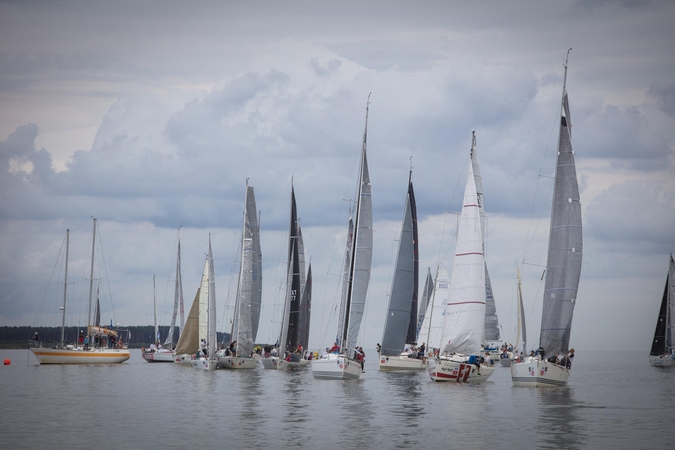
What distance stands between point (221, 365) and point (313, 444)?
146ft

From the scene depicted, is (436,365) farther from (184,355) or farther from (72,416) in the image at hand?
(184,355)

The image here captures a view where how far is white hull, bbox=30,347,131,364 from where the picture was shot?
3120 inches

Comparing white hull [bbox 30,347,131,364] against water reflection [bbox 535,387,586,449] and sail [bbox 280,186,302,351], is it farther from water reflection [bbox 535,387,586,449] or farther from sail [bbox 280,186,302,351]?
water reflection [bbox 535,387,586,449]

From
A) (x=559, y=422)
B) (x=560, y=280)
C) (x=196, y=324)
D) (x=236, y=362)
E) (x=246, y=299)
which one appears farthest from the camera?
(x=196, y=324)

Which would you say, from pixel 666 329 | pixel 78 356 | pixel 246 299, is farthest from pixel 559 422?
pixel 666 329

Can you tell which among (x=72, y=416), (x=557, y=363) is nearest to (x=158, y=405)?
(x=72, y=416)

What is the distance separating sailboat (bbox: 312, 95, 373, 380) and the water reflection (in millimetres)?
12428

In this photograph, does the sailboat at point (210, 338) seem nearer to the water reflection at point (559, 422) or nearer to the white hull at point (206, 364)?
the white hull at point (206, 364)

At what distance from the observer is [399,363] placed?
71250 mm

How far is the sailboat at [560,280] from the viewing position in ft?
155

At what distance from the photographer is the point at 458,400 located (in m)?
43.2

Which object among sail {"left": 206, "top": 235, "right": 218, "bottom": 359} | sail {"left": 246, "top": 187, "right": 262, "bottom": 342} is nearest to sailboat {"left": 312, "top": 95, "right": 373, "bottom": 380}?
sail {"left": 206, "top": 235, "right": 218, "bottom": 359}

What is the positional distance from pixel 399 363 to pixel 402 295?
23.0 ft

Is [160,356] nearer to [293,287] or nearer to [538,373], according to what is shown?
[293,287]
